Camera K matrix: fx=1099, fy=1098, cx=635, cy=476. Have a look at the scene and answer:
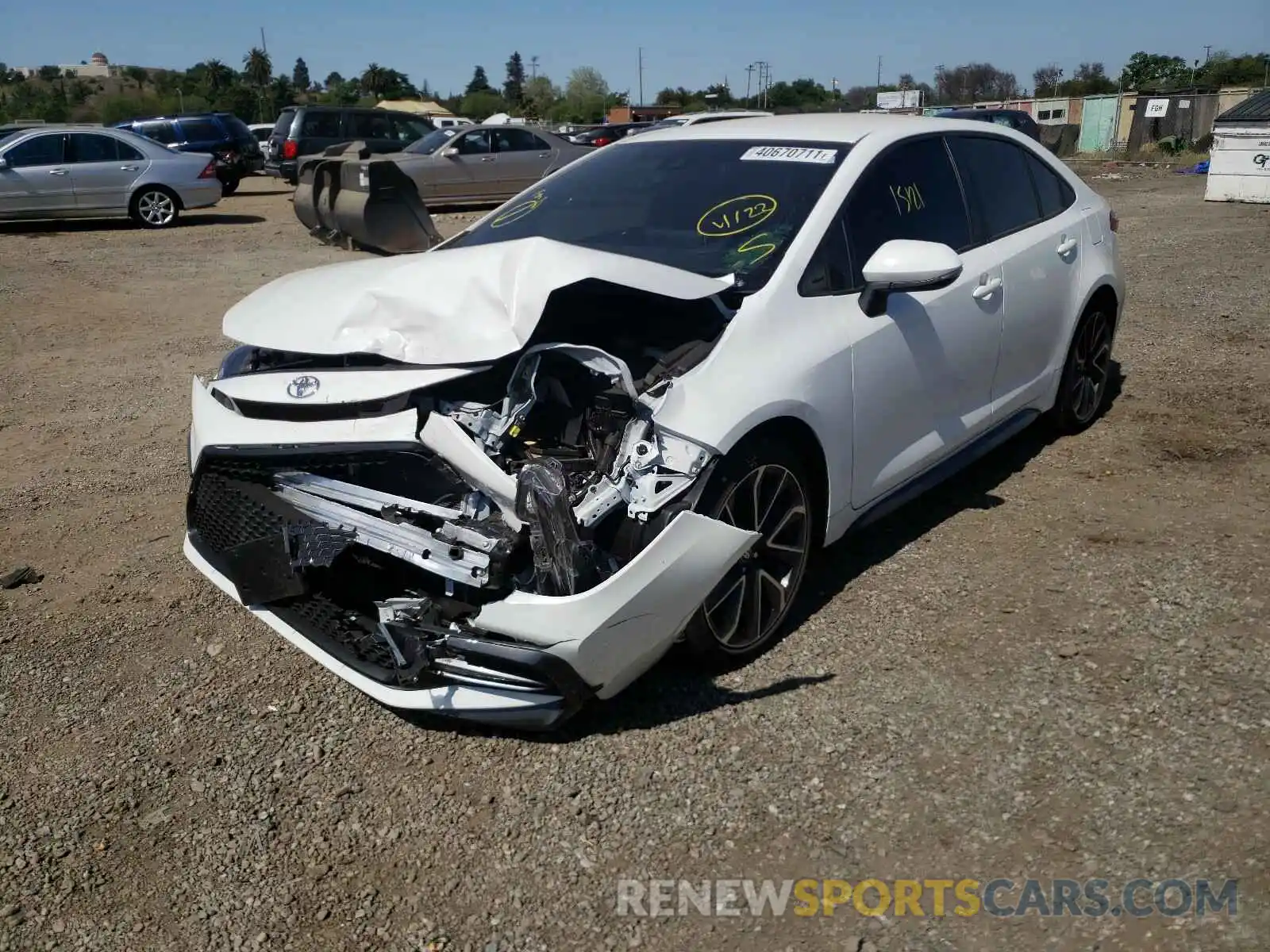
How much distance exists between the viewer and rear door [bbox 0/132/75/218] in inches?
629

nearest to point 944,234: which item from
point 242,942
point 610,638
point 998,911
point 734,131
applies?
point 734,131

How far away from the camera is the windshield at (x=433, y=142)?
1894 cm

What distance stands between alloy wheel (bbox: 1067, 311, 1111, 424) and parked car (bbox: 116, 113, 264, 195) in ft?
64.5

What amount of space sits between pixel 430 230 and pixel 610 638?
3.21 metres

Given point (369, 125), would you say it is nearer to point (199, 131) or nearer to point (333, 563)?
point (199, 131)

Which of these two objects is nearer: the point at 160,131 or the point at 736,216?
the point at 736,216

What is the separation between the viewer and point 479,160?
18609mm

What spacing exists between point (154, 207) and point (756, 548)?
16.0 m

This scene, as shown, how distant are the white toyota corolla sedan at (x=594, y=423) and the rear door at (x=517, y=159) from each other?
15.0m

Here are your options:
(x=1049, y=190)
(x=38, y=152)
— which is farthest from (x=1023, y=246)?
(x=38, y=152)

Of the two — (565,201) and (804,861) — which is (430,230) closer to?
(565,201)

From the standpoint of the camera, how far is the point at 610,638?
3002mm

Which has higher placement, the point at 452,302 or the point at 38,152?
the point at 452,302

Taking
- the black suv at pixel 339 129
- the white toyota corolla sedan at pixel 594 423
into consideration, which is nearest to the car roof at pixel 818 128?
the white toyota corolla sedan at pixel 594 423
